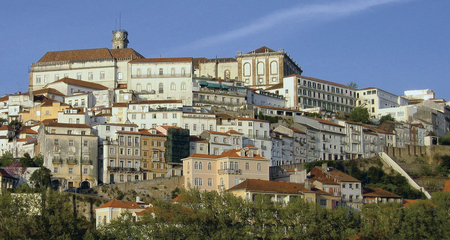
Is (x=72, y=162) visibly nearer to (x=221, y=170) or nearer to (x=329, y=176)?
(x=221, y=170)

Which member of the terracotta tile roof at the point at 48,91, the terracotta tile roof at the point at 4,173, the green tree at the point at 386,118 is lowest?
the terracotta tile roof at the point at 4,173

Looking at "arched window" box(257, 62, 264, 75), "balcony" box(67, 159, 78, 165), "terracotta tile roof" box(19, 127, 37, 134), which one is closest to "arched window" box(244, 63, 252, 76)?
"arched window" box(257, 62, 264, 75)

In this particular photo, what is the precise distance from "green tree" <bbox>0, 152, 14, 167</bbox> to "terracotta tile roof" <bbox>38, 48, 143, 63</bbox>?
3900 centimetres

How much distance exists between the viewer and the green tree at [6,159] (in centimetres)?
8862

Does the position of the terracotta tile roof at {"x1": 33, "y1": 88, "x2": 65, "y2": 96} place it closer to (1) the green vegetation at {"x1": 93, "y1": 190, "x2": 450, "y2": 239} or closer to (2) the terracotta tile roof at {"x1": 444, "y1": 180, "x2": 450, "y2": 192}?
(1) the green vegetation at {"x1": 93, "y1": 190, "x2": 450, "y2": 239}

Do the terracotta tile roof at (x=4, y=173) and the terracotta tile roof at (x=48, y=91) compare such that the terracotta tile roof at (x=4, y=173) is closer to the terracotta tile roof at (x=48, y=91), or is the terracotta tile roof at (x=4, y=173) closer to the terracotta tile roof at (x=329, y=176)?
the terracotta tile roof at (x=329, y=176)

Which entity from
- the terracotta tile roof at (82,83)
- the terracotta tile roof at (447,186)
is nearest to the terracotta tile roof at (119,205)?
the terracotta tile roof at (447,186)

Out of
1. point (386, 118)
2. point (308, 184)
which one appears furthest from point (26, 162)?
point (386, 118)

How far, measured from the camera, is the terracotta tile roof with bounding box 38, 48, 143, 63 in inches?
5107

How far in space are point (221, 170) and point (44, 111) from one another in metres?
35.1

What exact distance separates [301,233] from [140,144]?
31073mm

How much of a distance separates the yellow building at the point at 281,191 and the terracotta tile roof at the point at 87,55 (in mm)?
58050

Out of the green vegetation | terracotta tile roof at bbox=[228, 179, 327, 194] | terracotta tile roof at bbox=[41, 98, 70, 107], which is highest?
terracotta tile roof at bbox=[41, 98, 70, 107]

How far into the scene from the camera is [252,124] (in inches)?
3949
